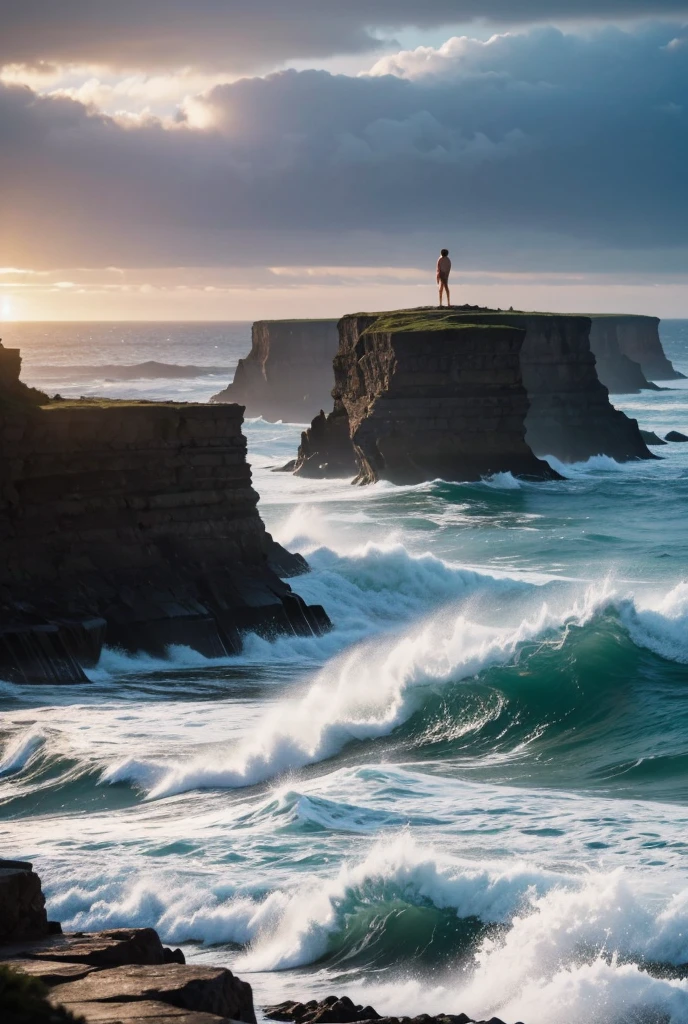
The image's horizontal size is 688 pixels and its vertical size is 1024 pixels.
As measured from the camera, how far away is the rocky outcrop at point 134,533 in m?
28.4

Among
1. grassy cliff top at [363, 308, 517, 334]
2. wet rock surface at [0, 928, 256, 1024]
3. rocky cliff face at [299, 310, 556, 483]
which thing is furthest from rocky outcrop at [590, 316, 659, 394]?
wet rock surface at [0, 928, 256, 1024]

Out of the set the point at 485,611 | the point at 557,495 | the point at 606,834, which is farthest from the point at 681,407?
the point at 606,834

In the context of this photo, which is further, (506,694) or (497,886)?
(506,694)

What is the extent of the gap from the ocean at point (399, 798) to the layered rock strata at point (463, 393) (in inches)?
850

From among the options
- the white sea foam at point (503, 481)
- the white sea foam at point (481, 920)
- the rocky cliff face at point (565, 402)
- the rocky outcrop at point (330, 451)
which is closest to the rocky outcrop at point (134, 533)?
the white sea foam at point (481, 920)

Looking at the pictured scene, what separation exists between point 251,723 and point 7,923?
35.7 feet

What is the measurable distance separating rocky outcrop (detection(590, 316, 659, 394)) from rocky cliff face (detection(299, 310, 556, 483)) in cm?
5456

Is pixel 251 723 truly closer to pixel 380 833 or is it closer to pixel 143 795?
pixel 143 795

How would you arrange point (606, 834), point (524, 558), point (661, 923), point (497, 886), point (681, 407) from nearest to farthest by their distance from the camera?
1. point (661, 923)
2. point (497, 886)
3. point (606, 834)
4. point (524, 558)
5. point (681, 407)

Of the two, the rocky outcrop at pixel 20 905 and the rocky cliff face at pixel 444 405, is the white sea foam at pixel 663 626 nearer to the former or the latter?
the rocky outcrop at pixel 20 905

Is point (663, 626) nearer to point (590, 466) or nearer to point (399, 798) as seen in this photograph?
point (399, 798)

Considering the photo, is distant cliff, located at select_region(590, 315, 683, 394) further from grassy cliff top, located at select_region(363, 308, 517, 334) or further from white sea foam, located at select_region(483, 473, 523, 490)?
white sea foam, located at select_region(483, 473, 523, 490)

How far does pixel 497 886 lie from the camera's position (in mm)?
14312

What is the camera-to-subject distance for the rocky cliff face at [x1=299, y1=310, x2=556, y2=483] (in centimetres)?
5678
